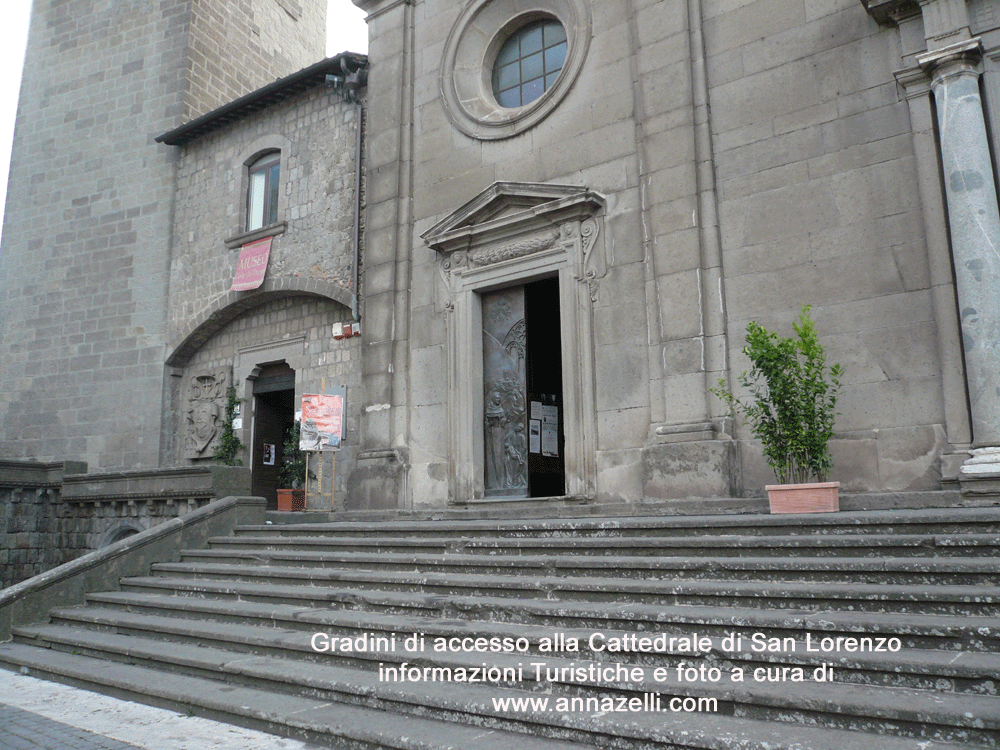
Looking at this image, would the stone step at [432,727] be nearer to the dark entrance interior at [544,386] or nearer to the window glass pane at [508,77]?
the dark entrance interior at [544,386]

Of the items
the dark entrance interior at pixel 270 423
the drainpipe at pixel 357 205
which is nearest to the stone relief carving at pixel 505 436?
the drainpipe at pixel 357 205

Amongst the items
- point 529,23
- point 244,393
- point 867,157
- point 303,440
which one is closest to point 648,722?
point 867,157

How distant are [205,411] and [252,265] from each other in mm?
3151

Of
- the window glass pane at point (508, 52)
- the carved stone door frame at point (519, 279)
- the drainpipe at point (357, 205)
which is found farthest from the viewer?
Result: the drainpipe at point (357, 205)

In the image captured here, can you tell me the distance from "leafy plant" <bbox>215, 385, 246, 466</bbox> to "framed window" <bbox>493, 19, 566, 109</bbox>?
314 inches

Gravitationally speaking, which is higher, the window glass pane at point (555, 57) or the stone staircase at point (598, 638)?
the window glass pane at point (555, 57)

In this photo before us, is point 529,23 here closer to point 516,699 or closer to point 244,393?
point 244,393

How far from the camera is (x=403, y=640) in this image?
5.42m

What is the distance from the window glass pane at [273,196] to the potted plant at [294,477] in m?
4.17

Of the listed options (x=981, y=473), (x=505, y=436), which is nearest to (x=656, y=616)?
(x=981, y=473)

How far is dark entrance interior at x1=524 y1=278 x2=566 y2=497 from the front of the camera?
10.6 meters

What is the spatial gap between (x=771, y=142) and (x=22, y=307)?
54.9 ft

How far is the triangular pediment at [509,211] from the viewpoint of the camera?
970 centimetres

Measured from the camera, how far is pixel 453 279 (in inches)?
429
